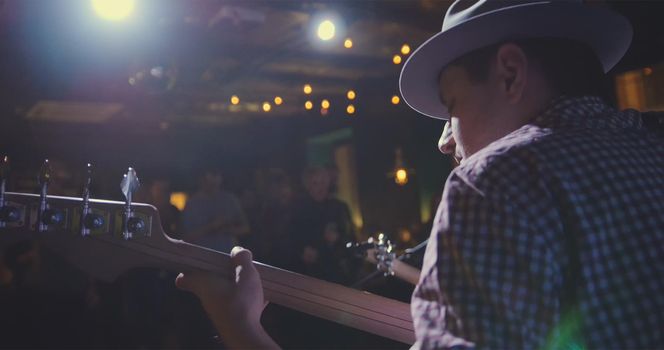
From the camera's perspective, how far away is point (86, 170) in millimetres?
1354

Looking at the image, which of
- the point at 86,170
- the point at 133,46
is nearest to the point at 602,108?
the point at 86,170

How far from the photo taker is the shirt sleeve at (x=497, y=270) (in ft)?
2.10

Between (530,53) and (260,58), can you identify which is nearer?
(530,53)

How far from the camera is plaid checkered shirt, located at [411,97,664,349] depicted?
0.64 m

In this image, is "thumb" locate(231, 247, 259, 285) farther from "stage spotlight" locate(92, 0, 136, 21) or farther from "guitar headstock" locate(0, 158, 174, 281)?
"stage spotlight" locate(92, 0, 136, 21)

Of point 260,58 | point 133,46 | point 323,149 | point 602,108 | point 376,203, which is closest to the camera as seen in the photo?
point 602,108

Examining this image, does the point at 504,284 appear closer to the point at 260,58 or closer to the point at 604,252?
the point at 604,252

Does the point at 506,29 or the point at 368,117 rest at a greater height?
the point at 368,117

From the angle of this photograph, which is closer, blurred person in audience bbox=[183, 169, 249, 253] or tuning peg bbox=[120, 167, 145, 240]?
tuning peg bbox=[120, 167, 145, 240]

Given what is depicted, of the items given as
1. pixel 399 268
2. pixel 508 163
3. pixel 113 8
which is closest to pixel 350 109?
pixel 113 8

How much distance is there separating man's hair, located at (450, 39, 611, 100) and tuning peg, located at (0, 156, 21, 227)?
1.11 m

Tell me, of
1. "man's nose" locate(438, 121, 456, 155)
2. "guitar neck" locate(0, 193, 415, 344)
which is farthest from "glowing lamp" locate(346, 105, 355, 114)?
"guitar neck" locate(0, 193, 415, 344)

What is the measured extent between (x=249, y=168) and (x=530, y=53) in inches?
438

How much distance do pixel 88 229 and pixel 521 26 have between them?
3.61 feet
